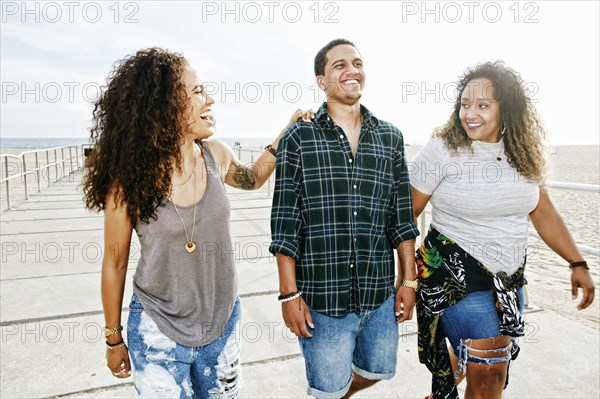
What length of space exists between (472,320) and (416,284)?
31 centimetres

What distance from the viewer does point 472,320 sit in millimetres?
2072

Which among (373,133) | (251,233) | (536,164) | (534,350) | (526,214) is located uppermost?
(373,133)

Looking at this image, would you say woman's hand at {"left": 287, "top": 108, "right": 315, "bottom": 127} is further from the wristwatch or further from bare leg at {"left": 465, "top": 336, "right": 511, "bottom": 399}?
bare leg at {"left": 465, "top": 336, "right": 511, "bottom": 399}

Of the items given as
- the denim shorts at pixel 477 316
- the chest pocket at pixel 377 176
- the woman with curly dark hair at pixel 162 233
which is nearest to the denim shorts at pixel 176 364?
the woman with curly dark hair at pixel 162 233

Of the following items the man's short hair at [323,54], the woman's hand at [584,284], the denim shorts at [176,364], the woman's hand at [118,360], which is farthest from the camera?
the woman's hand at [584,284]

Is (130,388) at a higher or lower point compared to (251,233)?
lower

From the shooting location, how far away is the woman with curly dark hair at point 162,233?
154cm

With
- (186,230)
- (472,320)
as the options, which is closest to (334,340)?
(472,320)

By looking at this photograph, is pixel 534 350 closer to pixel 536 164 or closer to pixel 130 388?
pixel 536 164

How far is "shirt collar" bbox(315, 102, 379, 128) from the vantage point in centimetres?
198

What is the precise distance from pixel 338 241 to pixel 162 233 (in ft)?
2.39

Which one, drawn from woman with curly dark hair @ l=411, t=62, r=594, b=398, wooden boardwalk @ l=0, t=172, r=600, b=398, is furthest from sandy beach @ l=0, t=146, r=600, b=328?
wooden boardwalk @ l=0, t=172, r=600, b=398

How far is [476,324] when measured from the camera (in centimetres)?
207

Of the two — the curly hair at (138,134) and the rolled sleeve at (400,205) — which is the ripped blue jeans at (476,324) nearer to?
the rolled sleeve at (400,205)
